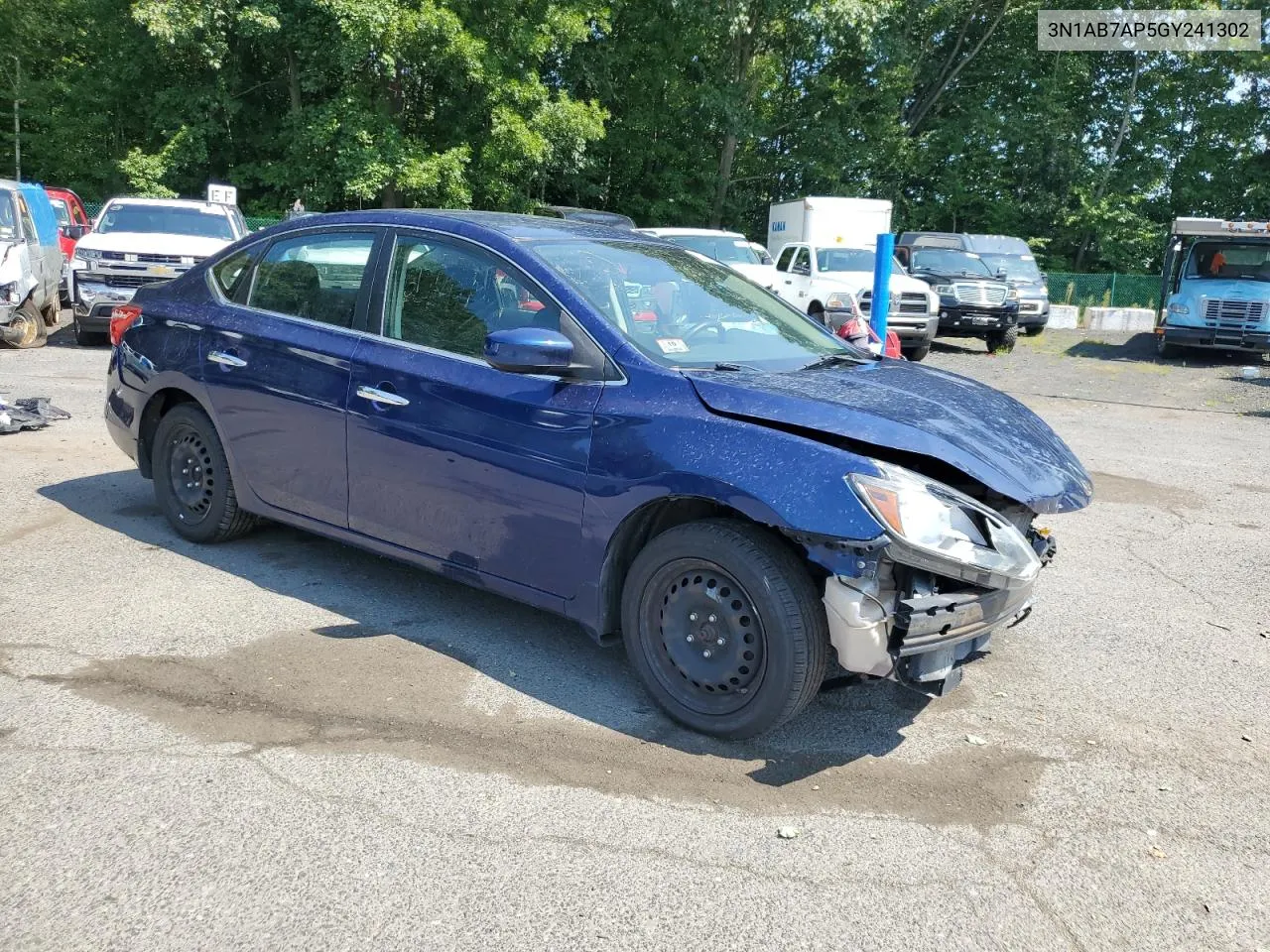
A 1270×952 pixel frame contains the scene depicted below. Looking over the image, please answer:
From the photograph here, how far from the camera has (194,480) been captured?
222 inches

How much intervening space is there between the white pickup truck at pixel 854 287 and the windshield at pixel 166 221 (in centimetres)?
867

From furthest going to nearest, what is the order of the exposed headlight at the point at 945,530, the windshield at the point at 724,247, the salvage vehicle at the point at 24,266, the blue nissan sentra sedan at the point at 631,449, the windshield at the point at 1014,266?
the windshield at the point at 1014,266 → the windshield at the point at 724,247 → the salvage vehicle at the point at 24,266 → the blue nissan sentra sedan at the point at 631,449 → the exposed headlight at the point at 945,530

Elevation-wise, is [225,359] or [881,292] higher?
[881,292]

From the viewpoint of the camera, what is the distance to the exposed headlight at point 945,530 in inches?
133

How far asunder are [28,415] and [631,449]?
6784 mm

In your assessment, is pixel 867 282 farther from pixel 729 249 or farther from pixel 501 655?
pixel 501 655

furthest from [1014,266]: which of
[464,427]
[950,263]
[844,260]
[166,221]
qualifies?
[464,427]

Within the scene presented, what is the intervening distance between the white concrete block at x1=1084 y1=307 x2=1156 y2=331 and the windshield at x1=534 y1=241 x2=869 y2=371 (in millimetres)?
24008

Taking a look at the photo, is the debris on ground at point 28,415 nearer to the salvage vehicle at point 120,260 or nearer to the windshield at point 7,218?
the salvage vehicle at point 120,260

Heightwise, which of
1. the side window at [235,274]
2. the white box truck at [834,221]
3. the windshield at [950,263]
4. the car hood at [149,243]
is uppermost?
the white box truck at [834,221]

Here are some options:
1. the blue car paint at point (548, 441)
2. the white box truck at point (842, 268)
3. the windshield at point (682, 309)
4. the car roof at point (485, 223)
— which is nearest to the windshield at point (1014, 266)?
the white box truck at point (842, 268)

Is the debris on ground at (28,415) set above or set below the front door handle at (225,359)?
below

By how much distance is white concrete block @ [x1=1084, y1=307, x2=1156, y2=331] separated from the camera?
2652 centimetres

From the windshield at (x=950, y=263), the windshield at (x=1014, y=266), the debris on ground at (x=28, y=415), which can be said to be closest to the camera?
the debris on ground at (x=28, y=415)
